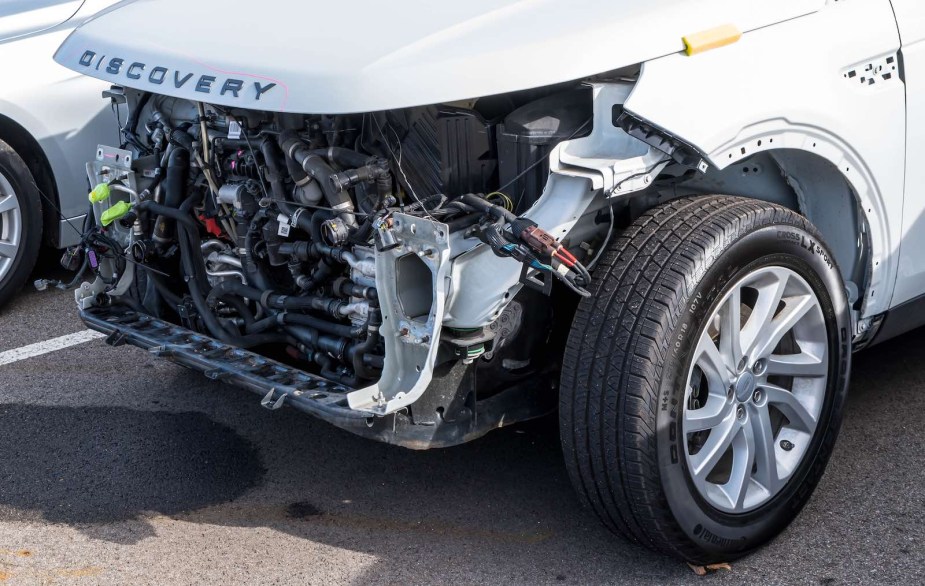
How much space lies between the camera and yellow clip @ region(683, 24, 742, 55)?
2789mm

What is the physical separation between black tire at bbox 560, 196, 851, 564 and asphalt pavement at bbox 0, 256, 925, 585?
0.25 meters

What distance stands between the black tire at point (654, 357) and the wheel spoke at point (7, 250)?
3.49 metres

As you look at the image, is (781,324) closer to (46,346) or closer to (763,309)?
(763,309)

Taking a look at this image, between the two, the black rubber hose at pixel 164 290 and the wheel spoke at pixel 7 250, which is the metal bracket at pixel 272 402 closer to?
the black rubber hose at pixel 164 290

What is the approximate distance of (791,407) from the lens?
3.22 meters

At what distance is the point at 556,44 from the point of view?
273 centimetres

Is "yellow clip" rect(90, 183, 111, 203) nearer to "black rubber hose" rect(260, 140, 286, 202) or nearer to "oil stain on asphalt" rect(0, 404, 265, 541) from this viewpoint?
"black rubber hose" rect(260, 140, 286, 202)

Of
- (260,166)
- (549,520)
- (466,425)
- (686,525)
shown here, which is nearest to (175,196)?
(260,166)

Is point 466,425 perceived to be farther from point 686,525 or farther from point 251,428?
point 251,428

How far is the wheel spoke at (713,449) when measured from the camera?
301cm

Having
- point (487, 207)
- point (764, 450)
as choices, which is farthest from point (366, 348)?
point (764, 450)

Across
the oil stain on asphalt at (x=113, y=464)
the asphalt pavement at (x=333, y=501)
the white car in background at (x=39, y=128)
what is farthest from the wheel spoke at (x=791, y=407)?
the white car in background at (x=39, y=128)

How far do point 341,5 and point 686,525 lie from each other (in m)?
1.83

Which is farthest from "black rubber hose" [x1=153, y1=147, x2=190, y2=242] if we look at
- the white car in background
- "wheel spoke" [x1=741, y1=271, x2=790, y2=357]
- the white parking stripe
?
"wheel spoke" [x1=741, y1=271, x2=790, y2=357]
